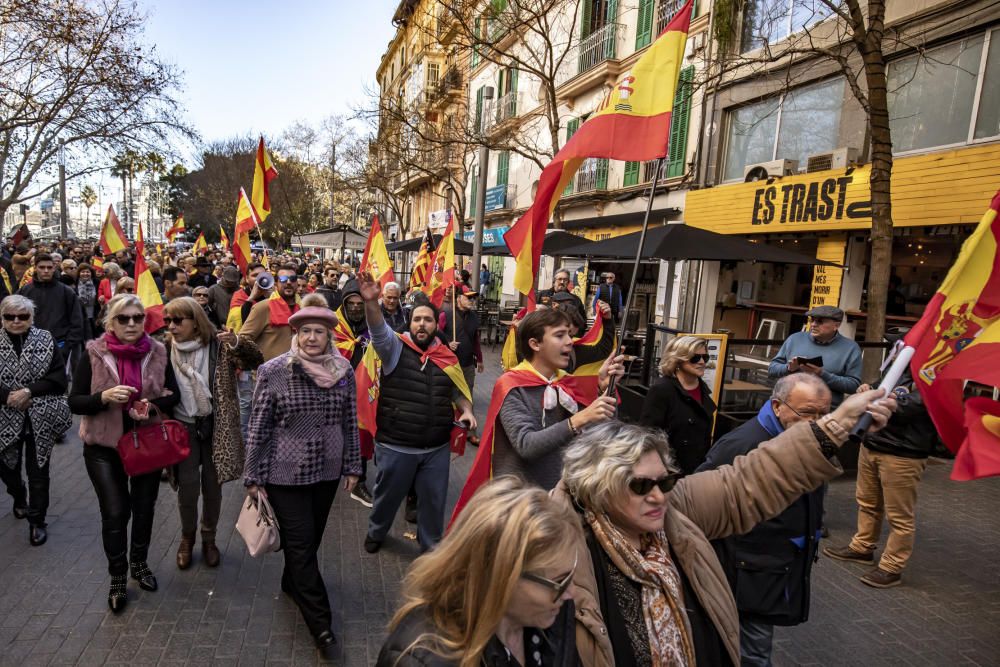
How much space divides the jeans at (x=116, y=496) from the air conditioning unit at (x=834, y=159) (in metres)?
11.6

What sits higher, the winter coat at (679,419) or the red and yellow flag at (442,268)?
the red and yellow flag at (442,268)

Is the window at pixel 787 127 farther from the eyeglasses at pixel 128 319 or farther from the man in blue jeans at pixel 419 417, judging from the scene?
the eyeglasses at pixel 128 319

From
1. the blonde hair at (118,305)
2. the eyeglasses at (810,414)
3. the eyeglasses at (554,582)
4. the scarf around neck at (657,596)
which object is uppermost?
the blonde hair at (118,305)

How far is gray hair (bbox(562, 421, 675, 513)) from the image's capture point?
6.40ft

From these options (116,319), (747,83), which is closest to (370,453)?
(116,319)

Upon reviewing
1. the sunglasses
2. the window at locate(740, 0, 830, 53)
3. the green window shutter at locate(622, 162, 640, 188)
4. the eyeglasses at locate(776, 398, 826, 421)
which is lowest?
the sunglasses

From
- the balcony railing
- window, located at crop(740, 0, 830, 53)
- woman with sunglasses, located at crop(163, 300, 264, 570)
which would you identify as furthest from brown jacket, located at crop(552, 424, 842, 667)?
the balcony railing

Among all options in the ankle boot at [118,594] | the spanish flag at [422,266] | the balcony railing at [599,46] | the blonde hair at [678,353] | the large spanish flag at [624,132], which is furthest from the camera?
the balcony railing at [599,46]

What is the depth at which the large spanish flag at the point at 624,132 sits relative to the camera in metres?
3.85

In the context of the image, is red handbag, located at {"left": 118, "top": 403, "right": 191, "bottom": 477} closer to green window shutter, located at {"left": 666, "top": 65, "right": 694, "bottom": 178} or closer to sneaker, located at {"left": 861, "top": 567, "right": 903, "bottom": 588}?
sneaker, located at {"left": 861, "top": 567, "right": 903, "bottom": 588}

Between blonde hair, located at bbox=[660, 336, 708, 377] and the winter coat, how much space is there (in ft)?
0.26

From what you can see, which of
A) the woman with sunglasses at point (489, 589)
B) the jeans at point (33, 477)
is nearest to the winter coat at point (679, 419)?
the woman with sunglasses at point (489, 589)

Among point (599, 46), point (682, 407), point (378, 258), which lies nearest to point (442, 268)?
point (378, 258)

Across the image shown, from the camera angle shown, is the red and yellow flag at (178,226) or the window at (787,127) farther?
the red and yellow flag at (178,226)
